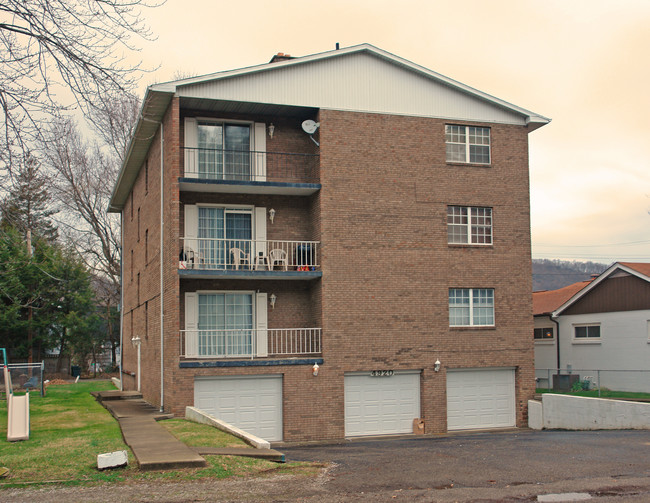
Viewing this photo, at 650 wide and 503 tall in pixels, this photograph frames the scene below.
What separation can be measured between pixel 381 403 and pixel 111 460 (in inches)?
496

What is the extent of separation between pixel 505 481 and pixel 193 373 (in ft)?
37.3

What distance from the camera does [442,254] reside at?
78.2 feet

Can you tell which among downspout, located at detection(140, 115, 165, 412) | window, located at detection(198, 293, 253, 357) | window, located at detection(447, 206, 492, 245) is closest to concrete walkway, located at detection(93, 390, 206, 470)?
downspout, located at detection(140, 115, 165, 412)

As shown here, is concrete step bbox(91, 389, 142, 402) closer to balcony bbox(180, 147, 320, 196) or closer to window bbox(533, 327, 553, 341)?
balcony bbox(180, 147, 320, 196)

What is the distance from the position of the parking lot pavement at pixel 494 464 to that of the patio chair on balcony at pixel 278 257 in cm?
618

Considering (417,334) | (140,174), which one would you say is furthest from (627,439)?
(140,174)

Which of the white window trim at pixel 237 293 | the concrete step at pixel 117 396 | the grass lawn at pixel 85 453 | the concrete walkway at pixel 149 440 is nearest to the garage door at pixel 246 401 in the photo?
the concrete walkway at pixel 149 440

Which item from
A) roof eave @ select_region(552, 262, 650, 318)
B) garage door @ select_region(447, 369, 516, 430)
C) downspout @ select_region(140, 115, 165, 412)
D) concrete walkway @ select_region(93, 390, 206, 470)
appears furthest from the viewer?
roof eave @ select_region(552, 262, 650, 318)

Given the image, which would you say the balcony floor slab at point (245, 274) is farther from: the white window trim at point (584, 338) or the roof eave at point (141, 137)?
the white window trim at point (584, 338)

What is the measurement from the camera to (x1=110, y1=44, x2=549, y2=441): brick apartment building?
71.9ft

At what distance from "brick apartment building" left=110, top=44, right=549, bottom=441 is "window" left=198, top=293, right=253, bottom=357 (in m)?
0.05

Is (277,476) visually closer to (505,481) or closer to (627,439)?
(505,481)

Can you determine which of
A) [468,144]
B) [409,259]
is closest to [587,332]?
[468,144]

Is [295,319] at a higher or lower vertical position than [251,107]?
lower
